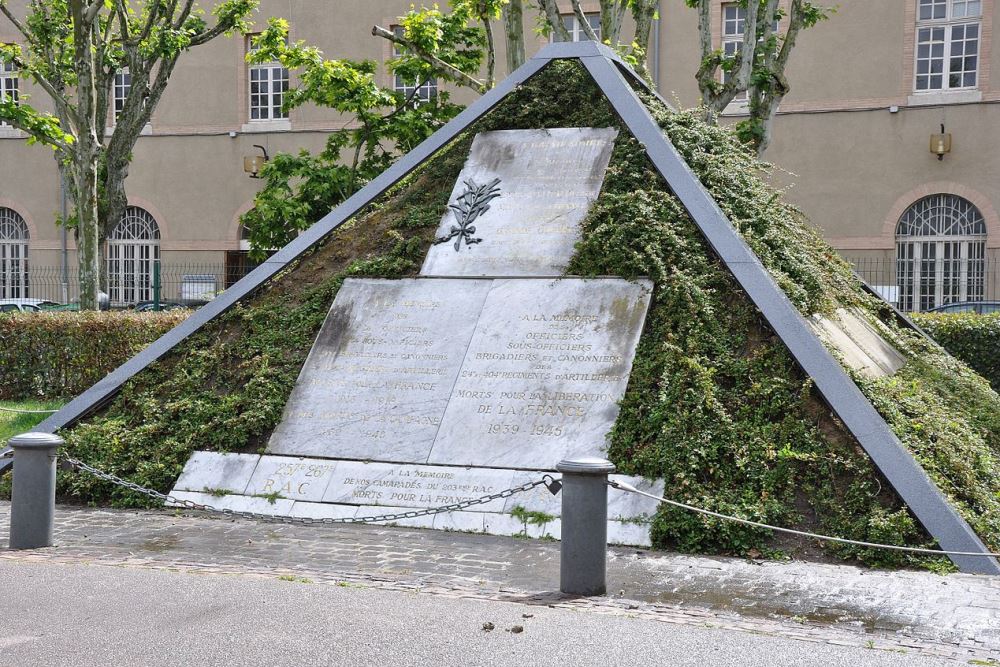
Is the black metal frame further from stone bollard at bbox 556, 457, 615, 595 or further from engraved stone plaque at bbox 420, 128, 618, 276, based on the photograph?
stone bollard at bbox 556, 457, 615, 595

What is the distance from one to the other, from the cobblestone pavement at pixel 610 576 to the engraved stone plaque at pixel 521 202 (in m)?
3.18

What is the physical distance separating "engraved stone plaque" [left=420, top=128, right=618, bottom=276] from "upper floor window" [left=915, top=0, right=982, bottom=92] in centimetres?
1803

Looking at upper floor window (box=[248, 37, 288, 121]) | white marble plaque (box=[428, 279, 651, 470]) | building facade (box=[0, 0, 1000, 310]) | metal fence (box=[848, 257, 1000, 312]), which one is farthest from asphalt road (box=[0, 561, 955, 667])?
upper floor window (box=[248, 37, 288, 121])

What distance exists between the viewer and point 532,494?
845 cm

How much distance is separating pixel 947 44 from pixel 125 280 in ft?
70.4

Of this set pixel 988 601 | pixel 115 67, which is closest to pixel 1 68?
pixel 115 67

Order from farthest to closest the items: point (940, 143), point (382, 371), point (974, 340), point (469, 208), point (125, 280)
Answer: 1. point (125, 280)
2. point (940, 143)
3. point (974, 340)
4. point (469, 208)
5. point (382, 371)

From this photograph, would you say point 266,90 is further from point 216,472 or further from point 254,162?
point 216,472

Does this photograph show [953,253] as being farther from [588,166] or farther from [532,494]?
[532,494]

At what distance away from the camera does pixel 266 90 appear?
103 feet

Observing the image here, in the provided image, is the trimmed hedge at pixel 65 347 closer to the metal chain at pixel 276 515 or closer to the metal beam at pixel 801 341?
the metal chain at pixel 276 515

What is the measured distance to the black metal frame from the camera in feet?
24.5

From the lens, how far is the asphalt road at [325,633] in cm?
523

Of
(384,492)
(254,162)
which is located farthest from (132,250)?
(384,492)
